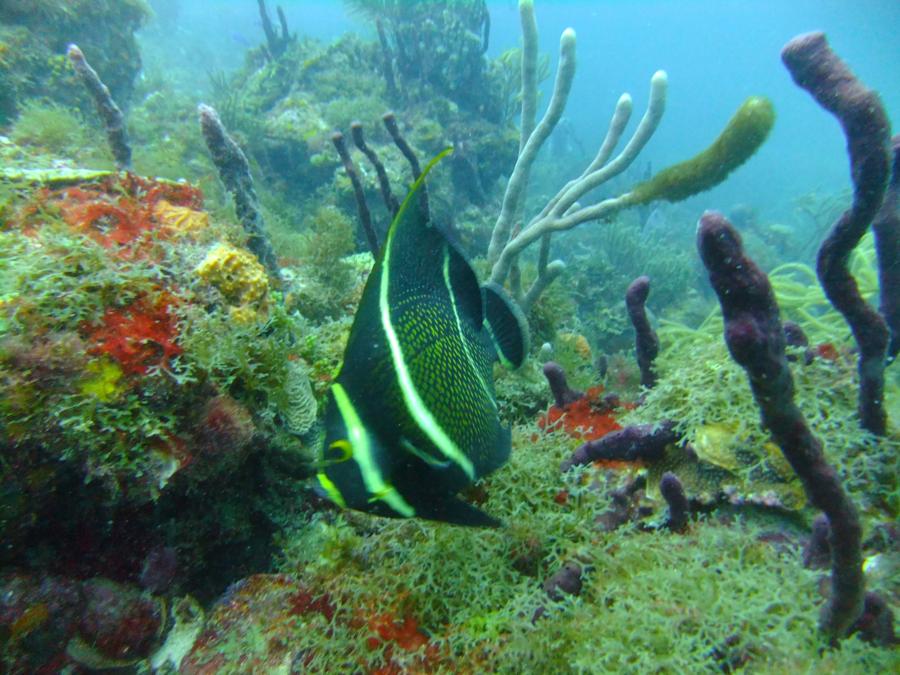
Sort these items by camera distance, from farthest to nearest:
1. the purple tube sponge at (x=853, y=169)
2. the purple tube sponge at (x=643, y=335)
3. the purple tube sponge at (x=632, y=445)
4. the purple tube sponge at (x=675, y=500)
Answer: the purple tube sponge at (x=643, y=335) → the purple tube sponge at (x=632, y=445) → the purple tube sponge at (x=675, y=500) → the purple tube sponge at (x=853, y=169)

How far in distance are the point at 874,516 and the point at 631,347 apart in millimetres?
6002

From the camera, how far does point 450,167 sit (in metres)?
9.74

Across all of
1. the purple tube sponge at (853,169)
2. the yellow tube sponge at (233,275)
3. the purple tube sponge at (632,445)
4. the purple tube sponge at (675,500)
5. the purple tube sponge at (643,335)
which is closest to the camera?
the purple tube sponge at (853,169)

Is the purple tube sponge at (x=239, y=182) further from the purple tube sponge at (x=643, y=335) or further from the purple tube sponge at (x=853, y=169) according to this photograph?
the purple tube sponge at (x=853, y=169)

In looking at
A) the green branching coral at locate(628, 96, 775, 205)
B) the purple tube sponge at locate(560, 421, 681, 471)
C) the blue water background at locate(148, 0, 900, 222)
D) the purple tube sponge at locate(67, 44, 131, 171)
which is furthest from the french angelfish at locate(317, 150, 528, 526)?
the blue water background at locate(148, 0, 900, 222)

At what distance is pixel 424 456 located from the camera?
3.46 ft

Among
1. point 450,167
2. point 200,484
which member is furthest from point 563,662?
point 450,167

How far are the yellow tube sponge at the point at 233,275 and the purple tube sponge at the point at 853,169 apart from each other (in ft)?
9.13

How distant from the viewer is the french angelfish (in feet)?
3.34

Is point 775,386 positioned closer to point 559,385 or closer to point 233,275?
point 559,385

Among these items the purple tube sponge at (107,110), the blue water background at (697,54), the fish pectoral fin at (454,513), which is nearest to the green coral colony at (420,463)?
the fish pectoral fin at (454,513)

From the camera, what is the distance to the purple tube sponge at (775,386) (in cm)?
118

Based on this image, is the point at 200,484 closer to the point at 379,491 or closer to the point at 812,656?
the point at 379,491

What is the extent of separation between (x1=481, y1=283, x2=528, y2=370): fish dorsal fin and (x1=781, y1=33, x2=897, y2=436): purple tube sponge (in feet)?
4.46
